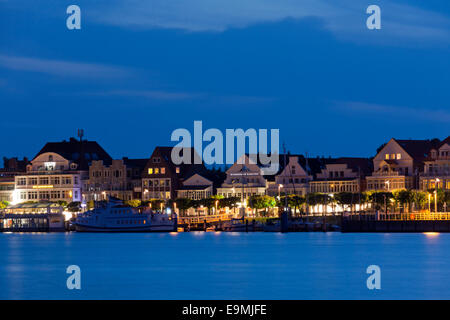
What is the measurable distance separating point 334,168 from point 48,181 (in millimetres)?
38526

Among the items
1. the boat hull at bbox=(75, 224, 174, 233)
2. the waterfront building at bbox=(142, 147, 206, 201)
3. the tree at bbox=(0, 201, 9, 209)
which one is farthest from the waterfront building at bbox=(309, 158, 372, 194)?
the tree at bbox=(0, 201, 9, 209)

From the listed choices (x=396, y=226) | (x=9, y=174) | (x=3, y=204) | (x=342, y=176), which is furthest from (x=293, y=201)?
(x=9, y=174)

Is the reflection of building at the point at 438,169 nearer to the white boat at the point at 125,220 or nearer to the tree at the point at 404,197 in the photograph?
the tree at the point at 404,197

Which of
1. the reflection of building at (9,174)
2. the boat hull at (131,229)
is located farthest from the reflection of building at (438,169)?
the reflection of building at (9,174)

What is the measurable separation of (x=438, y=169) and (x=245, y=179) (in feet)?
81.4

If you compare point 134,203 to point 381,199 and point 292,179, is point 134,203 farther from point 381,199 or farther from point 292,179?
point 381,199

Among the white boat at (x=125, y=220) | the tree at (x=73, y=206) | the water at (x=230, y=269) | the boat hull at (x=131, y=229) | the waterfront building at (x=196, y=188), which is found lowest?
the water at (x=230, y=269)

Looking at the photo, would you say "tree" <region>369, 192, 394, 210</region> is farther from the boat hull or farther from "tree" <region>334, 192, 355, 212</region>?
the boat hull

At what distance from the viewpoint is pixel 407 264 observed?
249ft

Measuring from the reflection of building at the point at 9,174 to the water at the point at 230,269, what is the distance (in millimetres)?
47785

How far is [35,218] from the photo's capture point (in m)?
139

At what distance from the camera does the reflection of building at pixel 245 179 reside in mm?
138500
